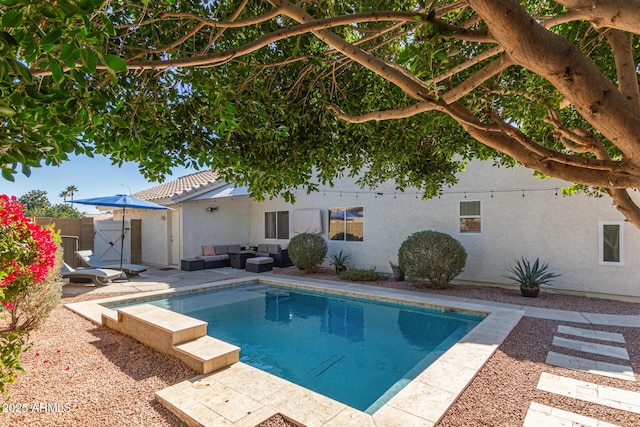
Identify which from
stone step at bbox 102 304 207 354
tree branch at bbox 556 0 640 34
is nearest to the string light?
stone step at bbox 102 304 207 354

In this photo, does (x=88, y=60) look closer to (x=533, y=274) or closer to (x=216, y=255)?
(x=533, y=274)

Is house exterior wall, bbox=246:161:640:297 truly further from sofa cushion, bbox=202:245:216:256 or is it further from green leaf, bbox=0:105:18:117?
green leaf, bbox=0:105:18:117

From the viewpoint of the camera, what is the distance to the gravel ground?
3.86 meters

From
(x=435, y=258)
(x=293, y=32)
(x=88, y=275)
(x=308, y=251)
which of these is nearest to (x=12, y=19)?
(x=293, y=32)

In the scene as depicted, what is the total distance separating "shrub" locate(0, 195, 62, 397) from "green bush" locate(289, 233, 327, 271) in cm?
918

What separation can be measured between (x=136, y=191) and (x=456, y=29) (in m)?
26.0

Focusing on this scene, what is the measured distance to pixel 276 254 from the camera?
17266 millimetres

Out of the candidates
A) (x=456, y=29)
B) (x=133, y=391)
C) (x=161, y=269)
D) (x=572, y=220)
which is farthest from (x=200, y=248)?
(x=456, y=29)

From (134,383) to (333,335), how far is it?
15.3 ft

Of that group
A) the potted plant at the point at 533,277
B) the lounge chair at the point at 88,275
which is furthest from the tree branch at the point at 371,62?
the lounge chair at the point at 88,275

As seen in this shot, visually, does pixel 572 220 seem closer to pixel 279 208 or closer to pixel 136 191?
pixel 279 208

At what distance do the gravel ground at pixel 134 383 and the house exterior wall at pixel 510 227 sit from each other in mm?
3515

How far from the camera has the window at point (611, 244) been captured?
976cm

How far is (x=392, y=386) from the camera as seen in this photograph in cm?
565
